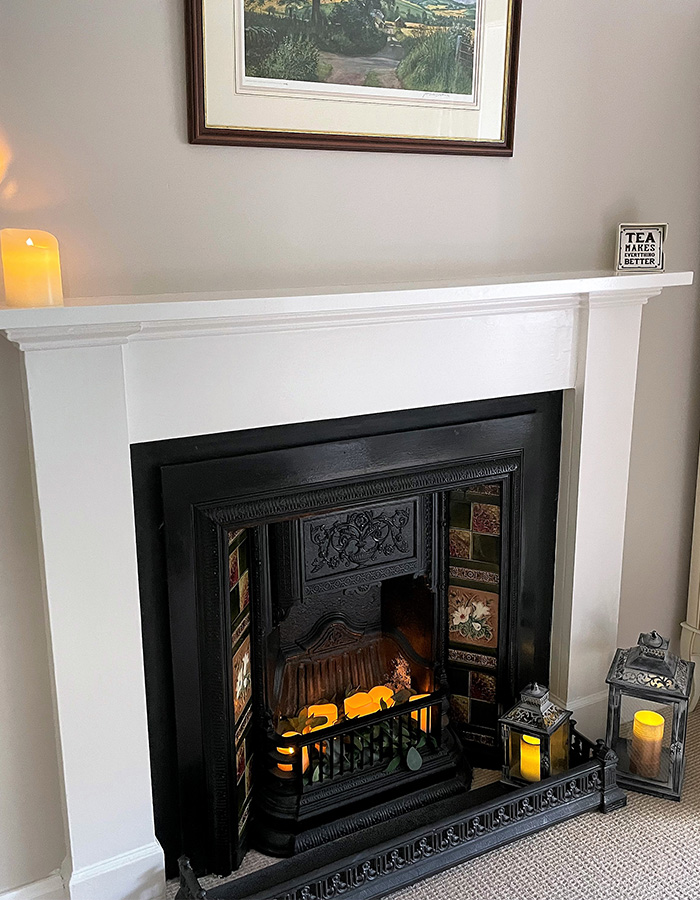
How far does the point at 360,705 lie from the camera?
217cm

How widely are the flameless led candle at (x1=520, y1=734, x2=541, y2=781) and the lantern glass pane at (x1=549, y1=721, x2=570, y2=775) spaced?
0.12 ft

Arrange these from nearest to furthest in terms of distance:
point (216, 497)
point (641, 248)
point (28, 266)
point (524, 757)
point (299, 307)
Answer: point (28, 266) < point (299, 307) < point (216, 497) < point (641, 248) < point (524, 757)

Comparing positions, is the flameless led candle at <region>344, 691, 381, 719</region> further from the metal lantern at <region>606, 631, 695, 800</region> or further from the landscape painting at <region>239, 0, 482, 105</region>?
the landscape painting at <region>239, 0, 482, 105</region>

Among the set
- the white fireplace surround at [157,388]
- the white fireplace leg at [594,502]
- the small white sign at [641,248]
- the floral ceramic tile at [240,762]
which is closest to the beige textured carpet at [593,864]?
the floral ceramic tile at [240,762]

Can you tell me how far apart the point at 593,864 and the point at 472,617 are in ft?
2.01

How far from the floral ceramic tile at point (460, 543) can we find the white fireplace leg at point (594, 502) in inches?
8.9

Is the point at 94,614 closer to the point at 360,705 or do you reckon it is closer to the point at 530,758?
the point at 360,705

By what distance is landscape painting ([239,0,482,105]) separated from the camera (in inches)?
62.1

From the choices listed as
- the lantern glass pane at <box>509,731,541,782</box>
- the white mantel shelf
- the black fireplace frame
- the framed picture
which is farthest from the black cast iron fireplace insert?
the framed picture

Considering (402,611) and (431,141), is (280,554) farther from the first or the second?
(431,141)

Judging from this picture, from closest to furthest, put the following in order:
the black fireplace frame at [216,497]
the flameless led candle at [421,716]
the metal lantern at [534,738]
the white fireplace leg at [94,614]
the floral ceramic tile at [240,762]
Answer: the white fireplace leg at [94,614]
the black fireplace frame at [216,497]
the floral ceramic tile at [240,762]
the metal lantern at [534,738]
the flameless led candle at [421,716]

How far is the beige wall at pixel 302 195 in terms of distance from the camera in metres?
1.46

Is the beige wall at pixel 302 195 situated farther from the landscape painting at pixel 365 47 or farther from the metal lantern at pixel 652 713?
the metal lantern at pixel 652 713

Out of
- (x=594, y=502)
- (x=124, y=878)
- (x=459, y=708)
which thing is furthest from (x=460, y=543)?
(x=124, y=878)
